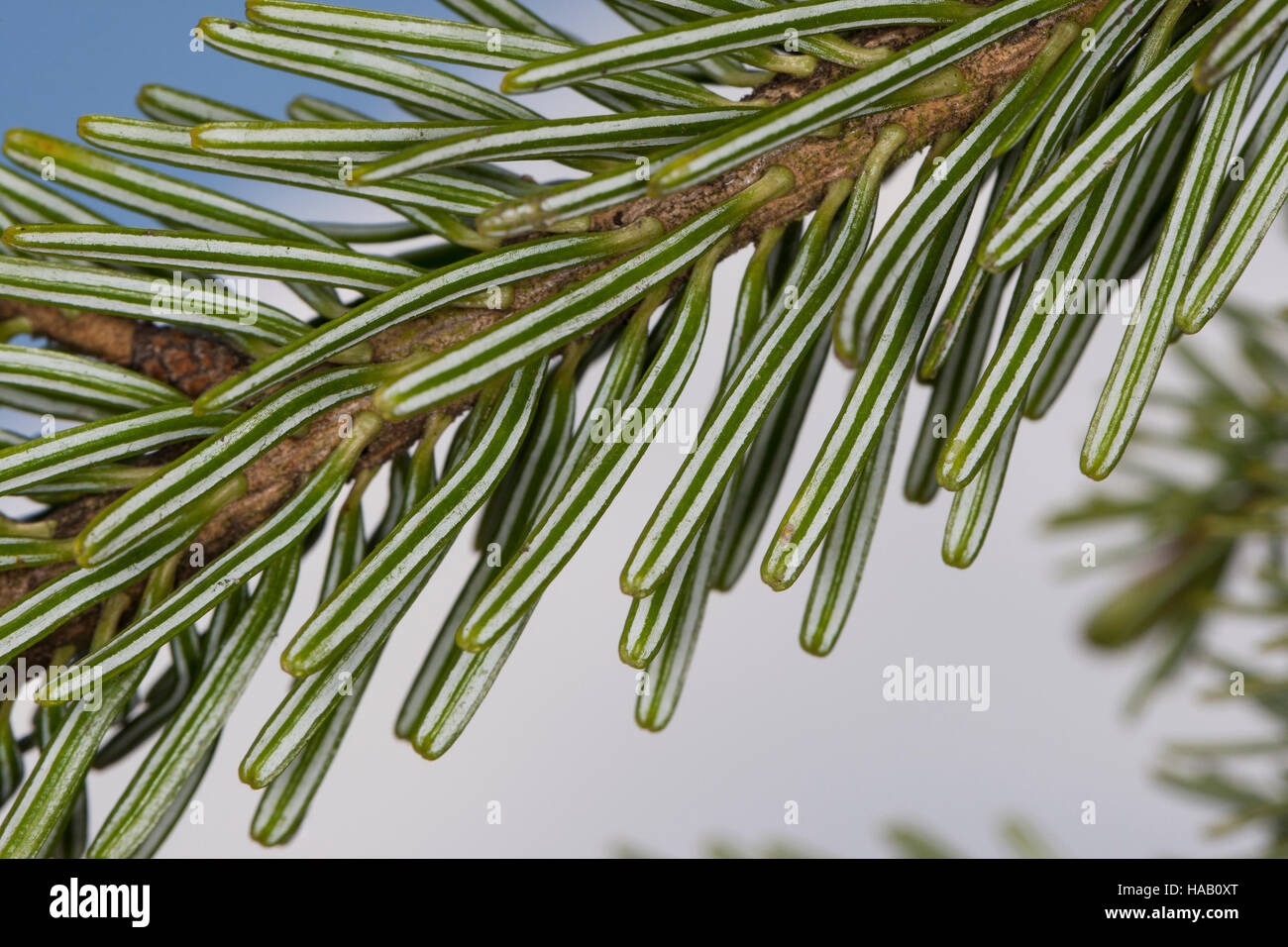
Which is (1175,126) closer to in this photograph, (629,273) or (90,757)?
(629,273)

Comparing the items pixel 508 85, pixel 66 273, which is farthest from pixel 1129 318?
pixel 66 273

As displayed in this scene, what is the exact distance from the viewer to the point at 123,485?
300 millimetres

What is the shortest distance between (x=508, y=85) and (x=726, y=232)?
8 cm

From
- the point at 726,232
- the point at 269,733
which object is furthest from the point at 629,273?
the point at 269,733

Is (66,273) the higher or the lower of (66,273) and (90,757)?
the higher

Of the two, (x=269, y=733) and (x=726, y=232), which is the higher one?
(x=726, y=232)

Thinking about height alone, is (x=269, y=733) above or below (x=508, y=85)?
below

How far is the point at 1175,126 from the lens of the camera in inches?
11.4

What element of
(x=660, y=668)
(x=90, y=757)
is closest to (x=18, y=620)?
(x=90, y=757)

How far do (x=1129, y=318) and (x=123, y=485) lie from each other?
262 mm

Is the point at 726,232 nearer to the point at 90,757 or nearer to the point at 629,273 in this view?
the point at 629,273

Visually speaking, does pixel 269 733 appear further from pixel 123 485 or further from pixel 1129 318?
pixel 1129 318

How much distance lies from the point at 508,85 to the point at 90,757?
0.64 ft

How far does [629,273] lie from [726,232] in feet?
0.11
